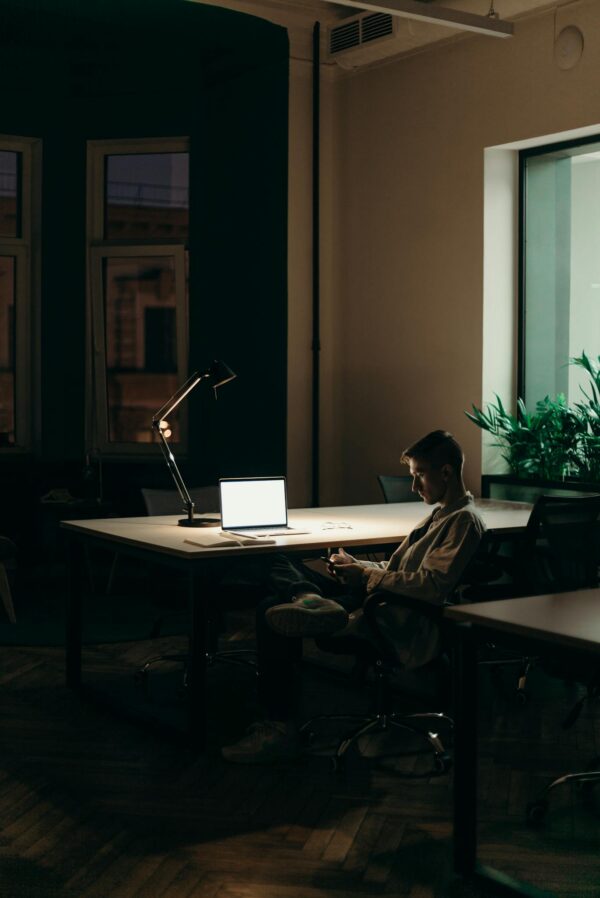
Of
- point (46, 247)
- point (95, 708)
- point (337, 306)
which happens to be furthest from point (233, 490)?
point (46, 247)

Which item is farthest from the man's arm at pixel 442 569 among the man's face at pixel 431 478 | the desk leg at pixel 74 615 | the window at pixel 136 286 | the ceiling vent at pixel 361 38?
the window at pixel 136 286

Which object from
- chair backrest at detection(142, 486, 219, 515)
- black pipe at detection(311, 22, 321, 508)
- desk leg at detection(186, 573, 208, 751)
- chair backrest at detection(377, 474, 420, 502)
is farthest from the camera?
black pipe at detection(311, 22, 321, 508)

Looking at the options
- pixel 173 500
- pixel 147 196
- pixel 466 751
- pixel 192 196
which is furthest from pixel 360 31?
pixel 466 751

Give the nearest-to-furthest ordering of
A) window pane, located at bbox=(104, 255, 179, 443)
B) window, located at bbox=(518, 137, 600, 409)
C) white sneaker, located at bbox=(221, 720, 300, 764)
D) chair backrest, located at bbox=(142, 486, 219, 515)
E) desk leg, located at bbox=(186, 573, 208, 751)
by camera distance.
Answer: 1. white sneaker, located at bbox=(221, 720, 300, 764)
2. desk leg, located at bbox=(186, 573, 208, 751)
3. chair backrest, located at bbox=(142, 486, 219, 515)
4. window, located at bbox=(518, 137, 600, 409)
5. window pane, located at bbox=(104, 255, 179, 443)

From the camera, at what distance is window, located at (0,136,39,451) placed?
8.45 metres

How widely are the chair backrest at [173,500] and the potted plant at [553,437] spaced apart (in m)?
1.93

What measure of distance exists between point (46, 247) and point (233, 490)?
416cm

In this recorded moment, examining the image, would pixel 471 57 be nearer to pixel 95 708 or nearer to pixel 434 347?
pixel 434 347

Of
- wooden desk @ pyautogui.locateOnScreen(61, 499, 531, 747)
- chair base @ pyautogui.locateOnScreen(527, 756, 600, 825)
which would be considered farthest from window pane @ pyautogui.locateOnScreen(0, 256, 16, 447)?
chair base @ pyautogui.locateOnScreen(527, 756, 600, 825)

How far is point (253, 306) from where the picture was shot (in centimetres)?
778

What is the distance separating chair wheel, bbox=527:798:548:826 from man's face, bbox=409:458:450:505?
1.16 metres

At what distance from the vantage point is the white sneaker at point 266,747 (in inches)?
159

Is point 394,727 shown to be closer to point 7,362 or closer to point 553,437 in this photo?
point 553,437

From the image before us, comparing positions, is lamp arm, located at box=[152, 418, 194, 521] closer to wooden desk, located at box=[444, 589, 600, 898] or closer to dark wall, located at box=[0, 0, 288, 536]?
wooden desk, located at box=[444, 589, 600, 898]
